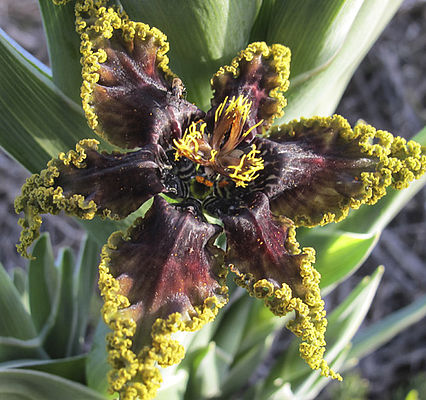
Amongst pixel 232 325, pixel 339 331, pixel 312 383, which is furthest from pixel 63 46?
pixel 312 383

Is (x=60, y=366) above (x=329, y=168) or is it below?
below

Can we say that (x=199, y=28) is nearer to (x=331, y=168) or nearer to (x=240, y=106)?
(x=240, y=106)

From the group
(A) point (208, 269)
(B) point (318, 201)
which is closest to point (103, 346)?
(A) point (208, 269)

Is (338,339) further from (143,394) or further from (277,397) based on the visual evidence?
(143,394)

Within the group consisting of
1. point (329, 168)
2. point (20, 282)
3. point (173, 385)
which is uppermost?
point (329, 168)

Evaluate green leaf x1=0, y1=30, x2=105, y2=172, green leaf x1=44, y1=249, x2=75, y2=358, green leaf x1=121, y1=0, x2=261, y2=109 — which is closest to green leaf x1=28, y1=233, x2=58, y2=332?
green leaf x1=44, y1=249, x2=75, y2=358

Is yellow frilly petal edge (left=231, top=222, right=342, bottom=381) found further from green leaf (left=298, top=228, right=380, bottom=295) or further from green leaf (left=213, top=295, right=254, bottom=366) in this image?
green leaf (left=213, top=295, right=254, bottom=366)
